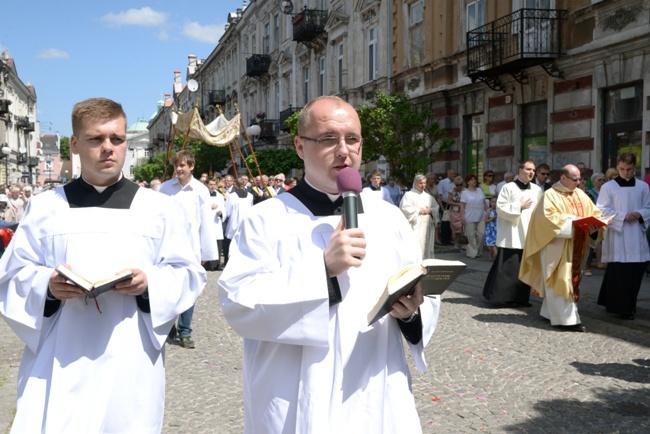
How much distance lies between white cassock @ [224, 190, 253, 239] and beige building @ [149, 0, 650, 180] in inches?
257

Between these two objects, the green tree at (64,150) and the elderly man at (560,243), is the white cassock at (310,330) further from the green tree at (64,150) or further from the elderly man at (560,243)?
the green tree at (64,150)

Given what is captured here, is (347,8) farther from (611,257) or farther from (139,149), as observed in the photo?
(139,149)

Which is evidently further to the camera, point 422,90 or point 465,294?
point 422,90

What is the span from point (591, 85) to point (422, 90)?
7667mm

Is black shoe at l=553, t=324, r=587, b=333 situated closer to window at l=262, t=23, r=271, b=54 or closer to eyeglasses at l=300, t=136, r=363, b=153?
A: eyeglasses at l=300, t=136, r=363, b=153

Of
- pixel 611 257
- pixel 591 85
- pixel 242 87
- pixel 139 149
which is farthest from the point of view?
pixel 139 149

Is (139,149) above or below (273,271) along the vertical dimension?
above

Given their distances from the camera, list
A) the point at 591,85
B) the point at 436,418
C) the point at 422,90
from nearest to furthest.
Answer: the point at 436,418
the point at 591,85
the point at 422,90

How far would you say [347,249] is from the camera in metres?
2.41

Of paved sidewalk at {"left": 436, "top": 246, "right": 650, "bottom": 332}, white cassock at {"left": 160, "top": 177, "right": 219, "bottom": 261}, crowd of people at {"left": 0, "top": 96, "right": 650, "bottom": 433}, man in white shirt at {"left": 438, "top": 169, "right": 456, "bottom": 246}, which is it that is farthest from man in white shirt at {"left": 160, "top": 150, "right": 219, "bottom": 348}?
man in white shirt at {"left": 438, "top": 169, "right": 456, "bottom": 246}

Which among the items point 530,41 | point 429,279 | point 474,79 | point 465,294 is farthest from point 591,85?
point 429,279

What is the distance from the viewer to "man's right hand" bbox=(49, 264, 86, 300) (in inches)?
118

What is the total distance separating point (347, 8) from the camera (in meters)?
30.0

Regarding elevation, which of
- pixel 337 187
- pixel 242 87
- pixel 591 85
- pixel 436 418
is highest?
pixel 242 87
